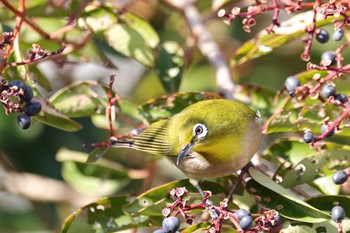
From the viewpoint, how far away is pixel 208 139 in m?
2.43

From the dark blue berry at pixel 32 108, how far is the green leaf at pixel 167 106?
0.55m

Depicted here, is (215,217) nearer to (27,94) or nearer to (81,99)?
(27,94)

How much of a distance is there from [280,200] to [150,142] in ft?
1.72

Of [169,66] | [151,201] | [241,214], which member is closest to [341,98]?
[241,214]

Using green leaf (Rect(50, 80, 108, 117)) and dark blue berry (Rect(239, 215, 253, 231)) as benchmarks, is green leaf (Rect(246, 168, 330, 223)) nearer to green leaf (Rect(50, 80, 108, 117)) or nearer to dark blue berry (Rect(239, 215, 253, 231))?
dark blue berry (Rect(239, 215, 253, 231))

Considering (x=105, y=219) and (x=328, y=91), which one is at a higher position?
(x=328, y=91)

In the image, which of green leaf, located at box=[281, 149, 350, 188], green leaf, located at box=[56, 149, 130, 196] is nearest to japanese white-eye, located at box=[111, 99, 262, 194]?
green leaf, located at box=[281, 149, 350, 188]

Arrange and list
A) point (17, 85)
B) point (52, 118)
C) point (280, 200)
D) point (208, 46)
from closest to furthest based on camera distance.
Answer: point (17, 85)
point (280, 200)
point (52, 118)
point (208, 46)

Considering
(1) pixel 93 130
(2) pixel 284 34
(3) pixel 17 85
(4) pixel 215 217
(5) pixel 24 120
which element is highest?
(3) pixel 17 85

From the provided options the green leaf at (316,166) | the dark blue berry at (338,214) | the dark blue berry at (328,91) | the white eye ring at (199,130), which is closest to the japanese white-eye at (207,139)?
the white eye ring at (199,130)

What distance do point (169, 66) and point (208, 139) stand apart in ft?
1.74

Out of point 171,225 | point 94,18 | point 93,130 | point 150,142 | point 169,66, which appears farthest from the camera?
point 93,130

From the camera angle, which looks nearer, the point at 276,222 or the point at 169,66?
the point at 276,222

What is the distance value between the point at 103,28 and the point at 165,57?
275mm
